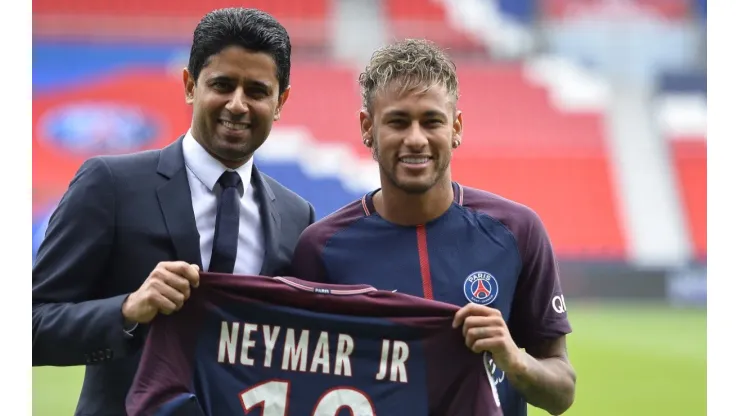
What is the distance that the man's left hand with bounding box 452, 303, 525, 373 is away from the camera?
6.98 ft

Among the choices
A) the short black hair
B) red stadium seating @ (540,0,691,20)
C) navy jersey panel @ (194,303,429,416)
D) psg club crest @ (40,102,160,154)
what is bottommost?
navy jersey panel @ (194,303,429,416)

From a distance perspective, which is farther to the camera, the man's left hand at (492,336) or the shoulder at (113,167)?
the shoulder at (113,167)

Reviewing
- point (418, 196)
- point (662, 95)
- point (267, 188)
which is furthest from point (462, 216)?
point (662, 95)

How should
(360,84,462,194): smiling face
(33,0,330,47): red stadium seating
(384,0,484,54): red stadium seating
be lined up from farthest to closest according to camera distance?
(384,0,484,54): red stadium seating, (33,0,330,47): red stadium seating, (360,84,462,194): smiling face

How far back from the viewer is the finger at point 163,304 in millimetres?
2102

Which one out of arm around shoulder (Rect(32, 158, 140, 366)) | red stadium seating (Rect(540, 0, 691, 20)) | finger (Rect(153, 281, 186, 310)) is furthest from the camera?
red stadium seating (Rect(540, 0, 691, 20))

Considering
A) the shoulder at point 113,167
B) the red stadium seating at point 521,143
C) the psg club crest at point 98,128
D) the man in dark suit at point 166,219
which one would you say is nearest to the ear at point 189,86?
the man in dark suit at point 166,219

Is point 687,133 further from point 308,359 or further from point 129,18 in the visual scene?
point 308,359

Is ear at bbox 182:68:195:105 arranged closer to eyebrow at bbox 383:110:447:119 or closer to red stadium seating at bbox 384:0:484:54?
eyebrow at bbox 383:110:447:119

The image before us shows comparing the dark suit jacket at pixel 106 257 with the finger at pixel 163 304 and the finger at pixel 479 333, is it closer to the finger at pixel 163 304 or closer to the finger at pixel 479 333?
the finger at pixel 163 304

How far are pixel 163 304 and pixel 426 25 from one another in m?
17.2

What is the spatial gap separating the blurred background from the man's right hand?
12886 millimetres

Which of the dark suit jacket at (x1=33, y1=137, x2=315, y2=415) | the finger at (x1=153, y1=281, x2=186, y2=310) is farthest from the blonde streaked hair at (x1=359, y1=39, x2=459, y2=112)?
the finger at (x1=153, y1=281, x2=186, y2=310)

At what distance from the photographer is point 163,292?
2.10m
